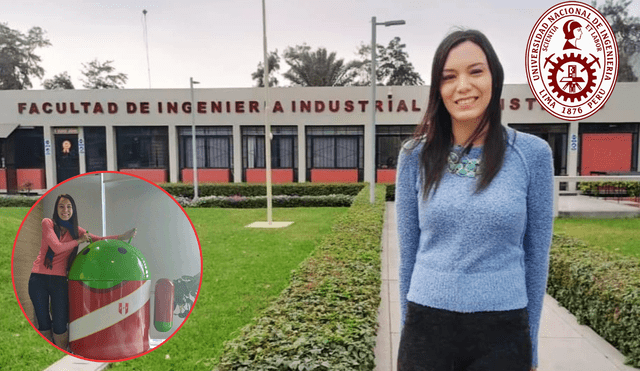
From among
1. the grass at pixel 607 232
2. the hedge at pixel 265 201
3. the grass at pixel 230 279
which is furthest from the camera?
the hedge at pixel 265 201

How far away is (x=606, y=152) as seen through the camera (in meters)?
21.1

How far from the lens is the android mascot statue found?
1380mm

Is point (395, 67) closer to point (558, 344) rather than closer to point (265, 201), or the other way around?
point (265, 201)

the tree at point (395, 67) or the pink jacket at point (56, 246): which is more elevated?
the tree at point (395, 67)

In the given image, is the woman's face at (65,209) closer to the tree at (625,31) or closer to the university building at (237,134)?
the university building at (237,134)

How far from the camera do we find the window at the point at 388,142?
876 inches

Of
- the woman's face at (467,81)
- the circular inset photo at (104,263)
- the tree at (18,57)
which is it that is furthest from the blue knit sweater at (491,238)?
the tree at (18,57)

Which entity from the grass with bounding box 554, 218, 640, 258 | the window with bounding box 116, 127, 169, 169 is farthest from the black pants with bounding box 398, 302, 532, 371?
the window with bounding box 116, 127, 169, 169

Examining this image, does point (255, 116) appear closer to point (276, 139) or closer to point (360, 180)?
point (276, 139)

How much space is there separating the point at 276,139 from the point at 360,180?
424cm

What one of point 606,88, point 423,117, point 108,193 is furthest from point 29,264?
point 606,88

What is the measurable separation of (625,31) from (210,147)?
107ft

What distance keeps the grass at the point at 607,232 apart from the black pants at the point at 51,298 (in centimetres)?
790

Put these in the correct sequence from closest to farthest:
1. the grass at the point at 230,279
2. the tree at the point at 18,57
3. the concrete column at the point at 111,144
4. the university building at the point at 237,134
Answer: the grass at the point at 230,279
the university building at the point at 237,134
the concrete column at the point at 111,144
the tree at the point at 18,57
